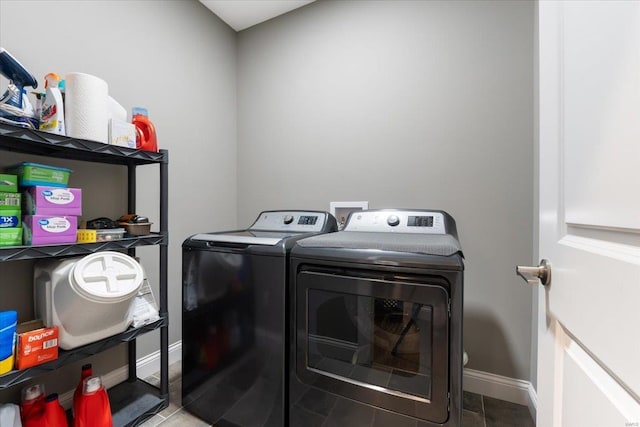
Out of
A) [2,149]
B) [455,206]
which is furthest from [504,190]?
[2,149]

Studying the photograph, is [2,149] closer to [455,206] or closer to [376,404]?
[376,404]

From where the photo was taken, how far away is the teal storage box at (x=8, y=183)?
103 centimetres

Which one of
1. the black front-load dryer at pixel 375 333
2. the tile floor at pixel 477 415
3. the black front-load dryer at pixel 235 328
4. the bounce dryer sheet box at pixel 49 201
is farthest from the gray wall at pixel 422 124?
the bounce dryer sheet box at pixel 49 201

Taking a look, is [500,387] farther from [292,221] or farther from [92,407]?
[92,407]

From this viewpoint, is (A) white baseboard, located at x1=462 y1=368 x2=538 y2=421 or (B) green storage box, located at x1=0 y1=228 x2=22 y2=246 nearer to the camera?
(B) green storage box, located at x1=0 y1=228 x2=22 y2=246

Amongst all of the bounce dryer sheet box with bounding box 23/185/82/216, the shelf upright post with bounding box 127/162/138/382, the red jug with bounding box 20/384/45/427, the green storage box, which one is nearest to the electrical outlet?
the shelf upright post with bounding box 127/162/138/382

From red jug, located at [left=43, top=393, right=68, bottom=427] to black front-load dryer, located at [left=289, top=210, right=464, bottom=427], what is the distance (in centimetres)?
94

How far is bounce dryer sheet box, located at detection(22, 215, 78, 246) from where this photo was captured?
40.5 inches

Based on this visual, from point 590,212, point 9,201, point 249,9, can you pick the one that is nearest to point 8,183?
point 9,201

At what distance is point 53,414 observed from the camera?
109 cm

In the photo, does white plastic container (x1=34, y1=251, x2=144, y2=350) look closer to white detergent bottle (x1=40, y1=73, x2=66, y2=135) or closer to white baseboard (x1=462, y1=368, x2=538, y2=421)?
white detergent bottle (x1=40, y1=73, x2=66, y2=135)

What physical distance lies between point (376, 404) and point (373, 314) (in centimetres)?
33

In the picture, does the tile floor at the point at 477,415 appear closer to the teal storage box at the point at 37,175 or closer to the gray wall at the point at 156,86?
the gray wall at the point at 156,86

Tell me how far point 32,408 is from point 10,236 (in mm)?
710
